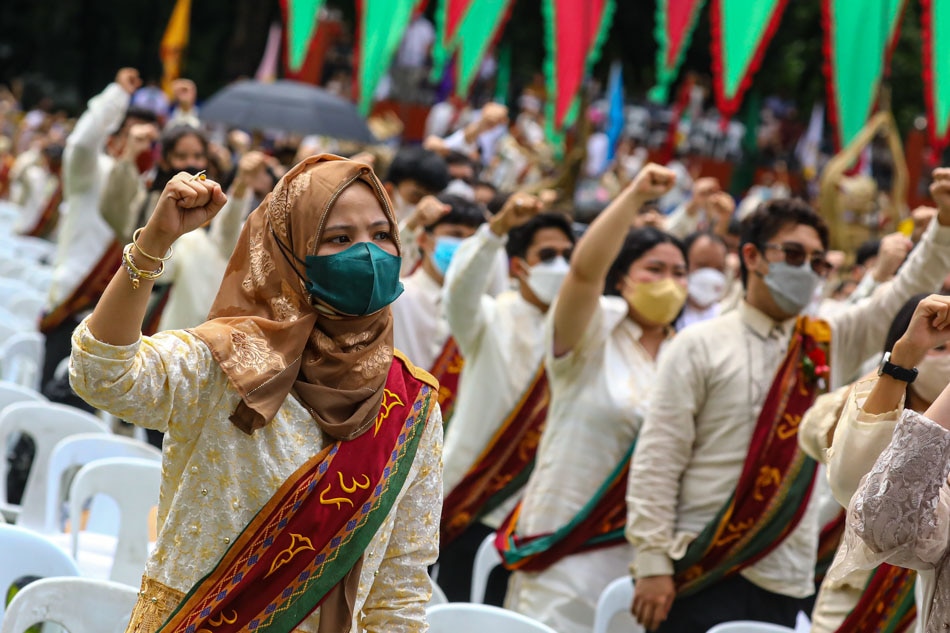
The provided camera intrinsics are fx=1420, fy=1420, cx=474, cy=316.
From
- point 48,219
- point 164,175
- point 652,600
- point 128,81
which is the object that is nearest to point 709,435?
point 652,600

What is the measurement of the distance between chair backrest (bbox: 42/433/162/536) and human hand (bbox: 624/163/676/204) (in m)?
1.60

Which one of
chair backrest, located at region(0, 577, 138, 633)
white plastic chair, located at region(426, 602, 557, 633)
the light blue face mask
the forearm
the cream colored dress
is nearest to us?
the forearm

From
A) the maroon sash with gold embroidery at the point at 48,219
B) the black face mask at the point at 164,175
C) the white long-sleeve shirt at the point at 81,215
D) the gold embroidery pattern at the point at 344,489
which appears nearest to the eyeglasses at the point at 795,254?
the gold embroidery pattern at the point at 344,489

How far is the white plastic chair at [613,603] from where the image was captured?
3564 millimetres

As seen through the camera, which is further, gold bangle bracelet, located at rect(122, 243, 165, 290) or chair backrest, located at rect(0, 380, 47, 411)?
chair backrest, located at rect(0, 380, 47, 411)

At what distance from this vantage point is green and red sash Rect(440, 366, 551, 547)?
14.3 ft

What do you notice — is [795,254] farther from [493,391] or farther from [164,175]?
[164,175]

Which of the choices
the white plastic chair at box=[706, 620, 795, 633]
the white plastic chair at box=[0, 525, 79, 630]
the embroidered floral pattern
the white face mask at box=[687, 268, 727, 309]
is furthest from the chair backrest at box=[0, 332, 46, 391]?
the embroidered floral pattern

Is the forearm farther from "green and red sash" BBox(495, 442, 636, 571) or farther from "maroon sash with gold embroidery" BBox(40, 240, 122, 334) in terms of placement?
"maroon sash with gold embroidery" BBox(40, 240, 122, 334)

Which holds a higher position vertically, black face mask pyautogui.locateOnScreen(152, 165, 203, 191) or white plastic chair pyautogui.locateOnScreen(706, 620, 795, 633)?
black face mask pyautogui.locateOnScreen(152, 165, 203, 191)

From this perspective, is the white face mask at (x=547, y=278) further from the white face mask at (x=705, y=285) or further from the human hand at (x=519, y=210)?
the white face mask at (x=705, y=285)

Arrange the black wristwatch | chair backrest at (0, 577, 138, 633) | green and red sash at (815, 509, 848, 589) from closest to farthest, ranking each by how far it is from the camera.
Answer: the black wristwatch < chair backrest at (0, 577, 138, 633) < green and red sash at (815, 509, 848, 589)

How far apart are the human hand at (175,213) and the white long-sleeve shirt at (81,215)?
3.93m

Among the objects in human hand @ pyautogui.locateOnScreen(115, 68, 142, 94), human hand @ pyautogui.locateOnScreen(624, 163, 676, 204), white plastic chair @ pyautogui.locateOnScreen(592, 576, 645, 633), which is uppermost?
human hand @ pyautogui.locateOnScreen(624, 163, 676, 204)
